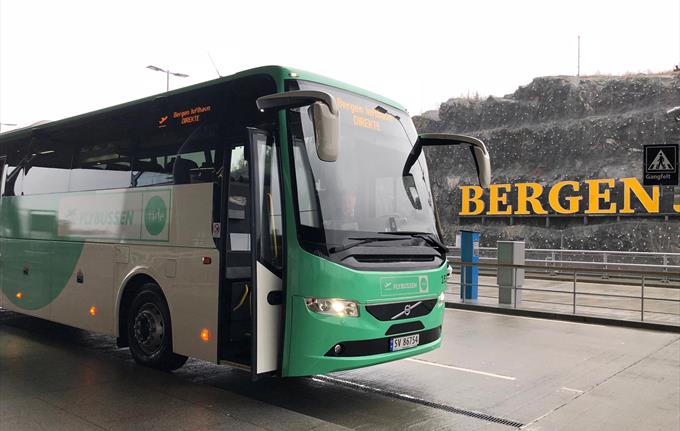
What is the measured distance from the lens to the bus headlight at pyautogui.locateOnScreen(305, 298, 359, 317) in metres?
5.34

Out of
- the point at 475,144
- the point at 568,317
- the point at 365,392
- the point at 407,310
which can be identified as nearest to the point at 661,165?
the point at 568,317

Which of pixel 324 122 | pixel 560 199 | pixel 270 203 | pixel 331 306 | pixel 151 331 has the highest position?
pixel 560 199

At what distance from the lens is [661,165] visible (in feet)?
31.6

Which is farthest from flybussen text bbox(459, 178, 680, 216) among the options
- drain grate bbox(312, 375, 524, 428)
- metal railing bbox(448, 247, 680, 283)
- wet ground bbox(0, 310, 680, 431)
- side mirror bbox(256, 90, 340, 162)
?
side mirror bbox(256, 90, 340, 162)

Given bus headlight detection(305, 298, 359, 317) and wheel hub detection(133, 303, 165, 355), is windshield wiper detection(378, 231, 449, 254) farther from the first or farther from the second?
wheel hub detection(133, 303, 165, 355)

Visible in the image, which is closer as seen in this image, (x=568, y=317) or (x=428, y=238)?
(x=428, y=238)

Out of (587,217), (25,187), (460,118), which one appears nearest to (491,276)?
(587,217)

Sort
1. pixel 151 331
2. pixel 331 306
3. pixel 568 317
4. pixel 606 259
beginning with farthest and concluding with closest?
1. pixel 606 259
2. pixel 568 317
3. pixel 151 331
4. pixel 331 306

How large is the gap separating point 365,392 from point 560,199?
26.2 meters

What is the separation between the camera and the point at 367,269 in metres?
5.52

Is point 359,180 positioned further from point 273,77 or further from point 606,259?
point 606,259

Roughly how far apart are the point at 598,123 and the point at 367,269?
29.9 metres

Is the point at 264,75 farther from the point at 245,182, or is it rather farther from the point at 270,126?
the point at 245,182

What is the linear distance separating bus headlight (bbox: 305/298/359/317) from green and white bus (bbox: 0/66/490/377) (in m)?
0.01
